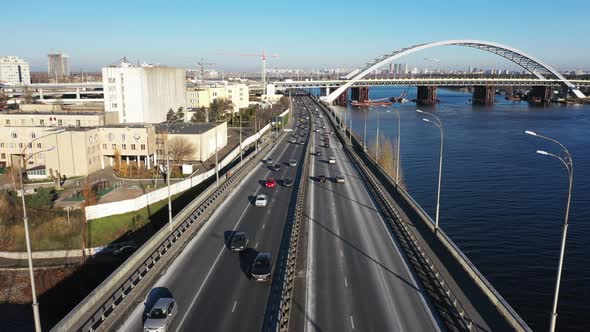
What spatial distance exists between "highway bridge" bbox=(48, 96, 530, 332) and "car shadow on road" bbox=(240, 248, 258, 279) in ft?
0.18

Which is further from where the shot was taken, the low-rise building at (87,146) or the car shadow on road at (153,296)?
the low-rise building at (87,146)

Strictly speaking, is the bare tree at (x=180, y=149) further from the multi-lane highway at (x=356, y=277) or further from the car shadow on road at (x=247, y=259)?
the car shadow on road at (x=247, y=259)

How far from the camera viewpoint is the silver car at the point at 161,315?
1689cm

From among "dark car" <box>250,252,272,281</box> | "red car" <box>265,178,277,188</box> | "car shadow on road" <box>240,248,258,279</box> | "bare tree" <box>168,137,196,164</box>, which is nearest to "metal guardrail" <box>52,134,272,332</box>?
"car shadow on road" <box>240,248,258,279</box>

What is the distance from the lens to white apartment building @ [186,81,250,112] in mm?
120375

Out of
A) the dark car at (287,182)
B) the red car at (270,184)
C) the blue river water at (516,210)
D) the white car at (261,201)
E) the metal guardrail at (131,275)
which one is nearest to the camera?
the metal guardrail at (131,275)

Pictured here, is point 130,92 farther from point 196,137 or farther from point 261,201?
point 261,201

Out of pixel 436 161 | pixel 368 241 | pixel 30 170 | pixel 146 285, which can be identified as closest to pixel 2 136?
pixel 30 170

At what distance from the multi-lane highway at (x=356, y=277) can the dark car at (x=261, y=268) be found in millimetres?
1801

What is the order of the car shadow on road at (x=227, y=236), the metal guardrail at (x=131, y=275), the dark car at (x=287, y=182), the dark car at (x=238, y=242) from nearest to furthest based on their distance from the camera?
the metal guardrail at (x=131, y=275) → the dark car at (x=238, y=242) → the car shadow on road at (x=227, y=236) → the dark car at (x=287, y=182)

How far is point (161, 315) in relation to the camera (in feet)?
57.4

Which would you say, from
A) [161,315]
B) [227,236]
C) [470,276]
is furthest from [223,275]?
[470,276]

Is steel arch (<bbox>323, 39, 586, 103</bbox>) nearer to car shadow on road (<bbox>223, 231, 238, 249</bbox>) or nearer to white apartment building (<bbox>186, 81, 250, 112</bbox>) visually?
white apartment building (<bbox>186, 81, 250, 112</bbox>)

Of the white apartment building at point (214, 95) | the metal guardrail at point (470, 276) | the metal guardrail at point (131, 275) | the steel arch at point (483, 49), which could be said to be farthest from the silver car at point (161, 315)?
the steel arch at point (483, 49)
